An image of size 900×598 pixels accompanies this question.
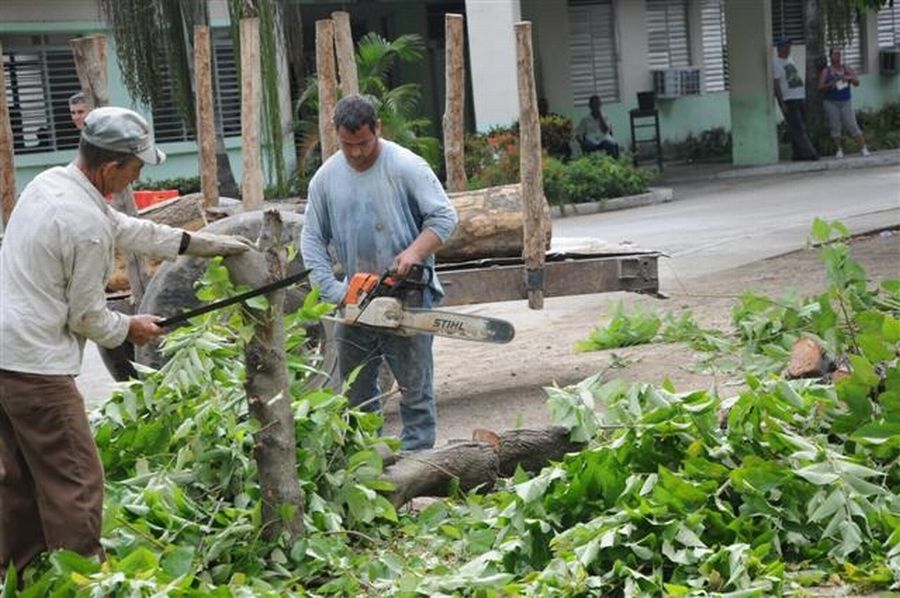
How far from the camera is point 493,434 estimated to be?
320 inches

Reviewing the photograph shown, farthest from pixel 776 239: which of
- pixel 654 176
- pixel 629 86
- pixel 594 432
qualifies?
pixel 629 86

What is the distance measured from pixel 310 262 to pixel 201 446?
6.52ft

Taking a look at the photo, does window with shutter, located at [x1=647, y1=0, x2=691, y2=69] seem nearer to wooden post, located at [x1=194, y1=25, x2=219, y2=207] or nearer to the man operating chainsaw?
wooden post, located at [x1=194, y1=25, x2=219, y2=207]

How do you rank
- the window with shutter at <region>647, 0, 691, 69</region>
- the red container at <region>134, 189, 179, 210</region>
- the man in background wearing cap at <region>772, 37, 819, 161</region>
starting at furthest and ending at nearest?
the window with shutter at <region>647, 0, 691, 69</region> → the man in background wearing cap at <region>772, 37, 819, 161</region> → the red container at <region>134, 189, 179, 210</region>

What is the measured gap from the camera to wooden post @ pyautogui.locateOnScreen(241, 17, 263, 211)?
39.7 feet

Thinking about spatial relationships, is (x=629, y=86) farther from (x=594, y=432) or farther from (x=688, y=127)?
(x=594, y=432)

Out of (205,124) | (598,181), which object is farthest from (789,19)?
(205,124)

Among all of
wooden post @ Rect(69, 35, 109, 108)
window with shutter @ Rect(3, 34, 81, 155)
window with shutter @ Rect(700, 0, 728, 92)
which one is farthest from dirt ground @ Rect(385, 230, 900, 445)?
window with shutter @ Rect(700, 0, 728, 92)

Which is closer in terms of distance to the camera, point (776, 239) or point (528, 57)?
point (528, 57)

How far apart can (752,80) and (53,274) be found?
80.5 feet

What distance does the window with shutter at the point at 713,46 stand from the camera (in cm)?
3466

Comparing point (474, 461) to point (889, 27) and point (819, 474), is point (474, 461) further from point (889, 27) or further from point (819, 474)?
point (889, 27)

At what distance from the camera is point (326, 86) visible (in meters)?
12.7

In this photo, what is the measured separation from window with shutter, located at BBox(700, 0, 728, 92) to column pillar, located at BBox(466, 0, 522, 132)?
30.7 ft
